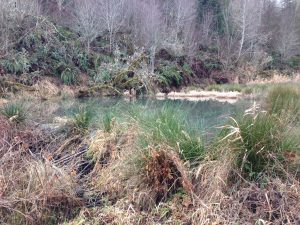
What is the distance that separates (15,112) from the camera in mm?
5363

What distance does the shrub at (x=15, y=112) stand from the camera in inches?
206

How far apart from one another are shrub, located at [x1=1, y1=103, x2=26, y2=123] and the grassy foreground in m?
1.62

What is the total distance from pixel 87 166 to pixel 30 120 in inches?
66.0

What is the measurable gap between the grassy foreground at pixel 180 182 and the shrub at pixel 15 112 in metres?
1.62

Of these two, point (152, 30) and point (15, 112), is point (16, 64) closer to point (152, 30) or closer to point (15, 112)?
point (152, 30)

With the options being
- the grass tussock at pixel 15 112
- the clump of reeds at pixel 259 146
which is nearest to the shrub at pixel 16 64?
the grass tussock at pixel 15 112

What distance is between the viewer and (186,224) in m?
2.84

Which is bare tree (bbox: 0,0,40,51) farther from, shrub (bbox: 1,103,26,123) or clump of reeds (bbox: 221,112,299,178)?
clump of reeds (bbox: 221,112,299,178)

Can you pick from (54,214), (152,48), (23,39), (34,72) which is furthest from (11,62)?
(54,214)

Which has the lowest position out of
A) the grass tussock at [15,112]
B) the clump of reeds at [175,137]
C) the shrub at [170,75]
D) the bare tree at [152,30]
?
the shrub at [170,75]

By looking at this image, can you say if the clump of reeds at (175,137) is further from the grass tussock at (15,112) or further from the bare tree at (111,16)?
the bare tree at (111,16)

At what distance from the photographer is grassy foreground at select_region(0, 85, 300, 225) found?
9.33 feet

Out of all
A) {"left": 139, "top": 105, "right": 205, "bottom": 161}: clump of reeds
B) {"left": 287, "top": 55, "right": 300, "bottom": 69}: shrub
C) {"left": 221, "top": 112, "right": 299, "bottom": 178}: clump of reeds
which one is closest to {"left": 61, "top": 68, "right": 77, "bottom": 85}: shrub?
{"left": 139, "top": 105, "right": 205, "bottom": 161}: clump of reeds

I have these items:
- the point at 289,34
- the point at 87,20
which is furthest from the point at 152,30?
the point at 289,34
